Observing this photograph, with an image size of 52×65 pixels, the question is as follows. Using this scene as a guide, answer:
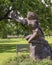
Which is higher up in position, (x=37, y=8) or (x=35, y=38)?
(x=37, y=8)

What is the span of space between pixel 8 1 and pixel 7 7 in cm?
174

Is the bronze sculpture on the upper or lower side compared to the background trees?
lower

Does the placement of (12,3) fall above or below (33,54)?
above

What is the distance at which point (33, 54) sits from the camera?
39.4 ft

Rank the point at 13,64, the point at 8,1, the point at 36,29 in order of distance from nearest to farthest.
A: the point at 13,64
the point at 36,29
the point at 8,1

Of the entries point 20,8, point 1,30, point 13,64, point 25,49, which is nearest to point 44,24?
point 20,8

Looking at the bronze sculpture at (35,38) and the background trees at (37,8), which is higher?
the background trees at (37,8)

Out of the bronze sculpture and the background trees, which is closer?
the bronze sculpture

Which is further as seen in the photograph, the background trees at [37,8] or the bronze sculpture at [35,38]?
the background trees at [37,8]

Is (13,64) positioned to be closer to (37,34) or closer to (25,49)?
(37,34)

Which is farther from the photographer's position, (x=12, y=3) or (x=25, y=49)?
(x=12, y=3)

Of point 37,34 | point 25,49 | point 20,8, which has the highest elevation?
point 20,8

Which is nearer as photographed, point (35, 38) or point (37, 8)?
point (35, 38)

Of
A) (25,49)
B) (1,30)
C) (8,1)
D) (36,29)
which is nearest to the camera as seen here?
(36,29)
